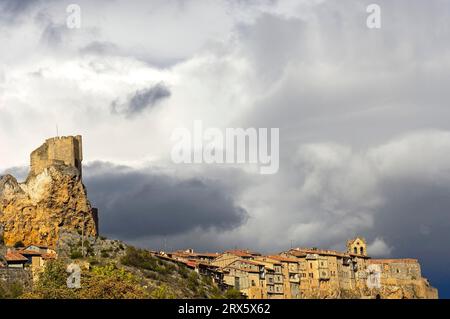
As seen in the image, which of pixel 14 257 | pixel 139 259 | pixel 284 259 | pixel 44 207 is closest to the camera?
pixel 14 257

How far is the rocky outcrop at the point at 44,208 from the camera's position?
132 meters

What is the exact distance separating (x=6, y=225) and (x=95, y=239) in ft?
46.8

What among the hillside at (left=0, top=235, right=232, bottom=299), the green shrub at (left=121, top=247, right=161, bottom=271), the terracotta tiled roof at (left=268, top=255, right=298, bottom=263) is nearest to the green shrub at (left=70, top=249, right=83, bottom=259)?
the hillside at (left=0, top=235, right=232, bottom=299)

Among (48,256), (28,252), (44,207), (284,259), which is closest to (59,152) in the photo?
(44,207)

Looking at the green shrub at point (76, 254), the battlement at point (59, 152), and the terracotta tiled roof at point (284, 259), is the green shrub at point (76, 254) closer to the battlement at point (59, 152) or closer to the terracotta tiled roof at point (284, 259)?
the battlement at point (59, 152)

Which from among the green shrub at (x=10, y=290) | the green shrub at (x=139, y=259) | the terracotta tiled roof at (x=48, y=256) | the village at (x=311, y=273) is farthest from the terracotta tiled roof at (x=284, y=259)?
the green shrub at (x=10, y=290)

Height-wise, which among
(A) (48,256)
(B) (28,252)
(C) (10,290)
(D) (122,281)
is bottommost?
(D) (122,281)

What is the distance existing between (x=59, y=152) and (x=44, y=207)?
9.12 m

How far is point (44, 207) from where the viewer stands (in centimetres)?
13300

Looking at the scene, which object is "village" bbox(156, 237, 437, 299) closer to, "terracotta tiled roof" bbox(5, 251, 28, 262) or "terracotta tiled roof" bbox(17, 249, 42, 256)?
"terracotta tiled roof" bbox(17, 249, 42, 256)

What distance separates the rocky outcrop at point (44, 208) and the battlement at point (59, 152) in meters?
2.50

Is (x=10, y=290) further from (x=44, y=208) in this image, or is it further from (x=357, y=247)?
(x=357, y=247)

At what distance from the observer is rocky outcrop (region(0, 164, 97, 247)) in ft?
433

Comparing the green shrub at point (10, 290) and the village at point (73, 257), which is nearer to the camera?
the green shrub at point (10, 290)
